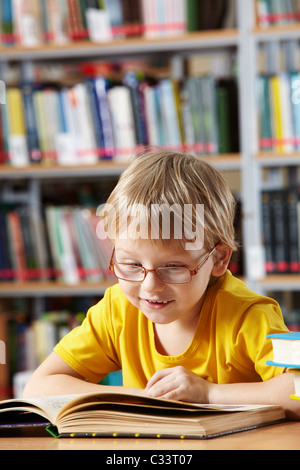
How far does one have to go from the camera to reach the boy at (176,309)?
0.90m

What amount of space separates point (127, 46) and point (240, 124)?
1.63 feet

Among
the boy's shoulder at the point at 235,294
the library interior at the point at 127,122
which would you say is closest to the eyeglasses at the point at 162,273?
the boy's shoulder at the point at 235,294

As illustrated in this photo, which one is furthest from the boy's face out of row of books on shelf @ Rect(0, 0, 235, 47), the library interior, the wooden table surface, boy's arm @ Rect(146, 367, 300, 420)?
row of books on shelf @ Rect(0, 0, 235, 47)

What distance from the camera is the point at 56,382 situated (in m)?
1.01

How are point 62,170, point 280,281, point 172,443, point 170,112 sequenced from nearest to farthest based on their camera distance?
point 172,443 < point 280,281 < point 170,112 < point 62,170

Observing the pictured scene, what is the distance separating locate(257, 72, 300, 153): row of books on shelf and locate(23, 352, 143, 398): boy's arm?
147 cm

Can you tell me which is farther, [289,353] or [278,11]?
[278,11]

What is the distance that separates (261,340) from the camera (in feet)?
3.12

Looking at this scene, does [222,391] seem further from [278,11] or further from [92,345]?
[278,11]

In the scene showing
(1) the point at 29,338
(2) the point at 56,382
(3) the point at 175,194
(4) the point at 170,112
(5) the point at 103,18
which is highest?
(5) the point at 103,18

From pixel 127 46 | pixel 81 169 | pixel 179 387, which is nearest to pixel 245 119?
pixel 127 46

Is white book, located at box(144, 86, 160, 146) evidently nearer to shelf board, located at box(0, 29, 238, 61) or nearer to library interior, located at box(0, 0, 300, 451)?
library interior, located at box(0, 0, 300, 451)

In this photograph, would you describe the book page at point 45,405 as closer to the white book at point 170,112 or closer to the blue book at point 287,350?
the blue book at point 287,350

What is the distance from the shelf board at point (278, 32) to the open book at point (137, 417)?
180 centimetres
